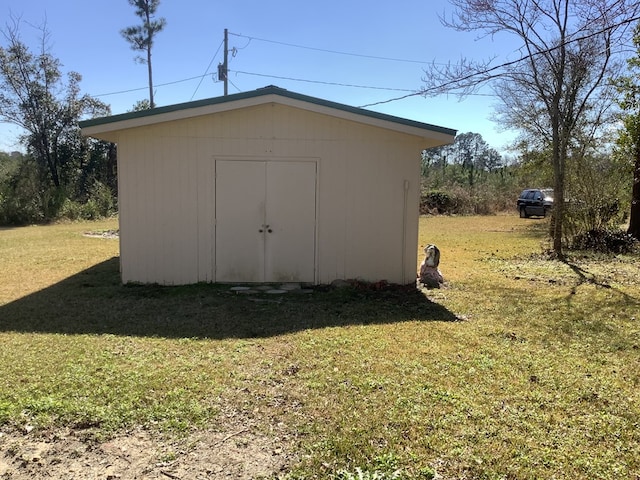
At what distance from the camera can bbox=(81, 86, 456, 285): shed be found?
7.55 metres

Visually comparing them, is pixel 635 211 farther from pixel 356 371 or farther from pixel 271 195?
pixel 356 371

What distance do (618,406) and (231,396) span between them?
282 cm

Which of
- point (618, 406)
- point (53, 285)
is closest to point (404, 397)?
point (618, 406)

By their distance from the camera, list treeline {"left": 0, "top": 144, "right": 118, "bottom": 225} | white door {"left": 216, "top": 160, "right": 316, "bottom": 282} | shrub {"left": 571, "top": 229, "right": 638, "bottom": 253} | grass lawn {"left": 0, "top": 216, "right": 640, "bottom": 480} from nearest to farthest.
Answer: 1. grass lawn {"left": 0, "top": 216, "right": 640, "bottom": 480}
2. white door {"left": 216, "top": 160, "right": 316, "bottom": 282}
3. shrub {"left": 571, "top": 229, "right": 638, "bottom": 253}
4. treeline {"left": 0, "top": 144, "right": 118, "bottom": 225}

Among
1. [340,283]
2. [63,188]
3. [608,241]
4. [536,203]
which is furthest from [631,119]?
[63,188]

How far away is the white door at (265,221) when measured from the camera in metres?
7.70

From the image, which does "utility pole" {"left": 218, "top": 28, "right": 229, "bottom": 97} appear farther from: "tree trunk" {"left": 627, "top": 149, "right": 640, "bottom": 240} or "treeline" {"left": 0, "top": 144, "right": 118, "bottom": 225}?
"tree trunk" {"left": 627, "top": 149, "right": 640, "bottom": 240}

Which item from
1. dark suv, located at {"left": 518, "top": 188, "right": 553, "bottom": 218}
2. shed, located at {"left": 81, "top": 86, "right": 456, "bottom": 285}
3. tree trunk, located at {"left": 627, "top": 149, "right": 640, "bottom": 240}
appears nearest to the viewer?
shed, located at {"left": 81, "top": 86, "right": 456, "bottom": 285}

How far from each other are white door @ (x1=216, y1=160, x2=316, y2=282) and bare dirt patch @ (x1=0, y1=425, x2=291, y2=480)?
15.8 ft

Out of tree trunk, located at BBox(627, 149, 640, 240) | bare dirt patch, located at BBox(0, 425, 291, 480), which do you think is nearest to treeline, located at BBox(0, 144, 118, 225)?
bare dirt patch, located at BBox(0, 425, 291, 480)

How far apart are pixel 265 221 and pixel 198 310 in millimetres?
2070

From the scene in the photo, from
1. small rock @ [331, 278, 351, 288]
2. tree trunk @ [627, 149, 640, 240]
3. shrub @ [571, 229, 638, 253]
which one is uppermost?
tree trunk @ [627, 149, 640, 240]

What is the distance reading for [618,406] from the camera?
3596 mm

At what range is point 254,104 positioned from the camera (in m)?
7.31
